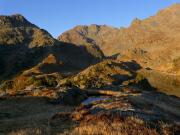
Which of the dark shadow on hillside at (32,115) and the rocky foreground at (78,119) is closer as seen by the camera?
the rocky foreground at (78,119)

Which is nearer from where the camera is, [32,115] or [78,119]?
[78,119]

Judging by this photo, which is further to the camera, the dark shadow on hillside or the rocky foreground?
the dark shadow on hillside

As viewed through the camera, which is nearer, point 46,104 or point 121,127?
point 121,127

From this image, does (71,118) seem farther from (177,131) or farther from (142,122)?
(177,131)

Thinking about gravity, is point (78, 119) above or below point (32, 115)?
above

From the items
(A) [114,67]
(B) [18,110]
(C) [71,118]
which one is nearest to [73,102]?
(B) [18,110]

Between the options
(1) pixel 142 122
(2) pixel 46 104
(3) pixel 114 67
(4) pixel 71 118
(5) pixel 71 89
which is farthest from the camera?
(3) pixel 114 67

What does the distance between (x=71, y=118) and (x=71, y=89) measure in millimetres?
25691

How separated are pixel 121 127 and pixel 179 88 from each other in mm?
170716

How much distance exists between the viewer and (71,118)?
24781 mm

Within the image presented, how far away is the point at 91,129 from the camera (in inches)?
650

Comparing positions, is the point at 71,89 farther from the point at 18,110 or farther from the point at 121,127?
the point at 121,127

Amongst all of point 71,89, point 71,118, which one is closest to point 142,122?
point 71,118

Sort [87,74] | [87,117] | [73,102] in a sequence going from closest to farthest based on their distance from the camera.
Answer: [87,117]
[73,102]
[87,74]
